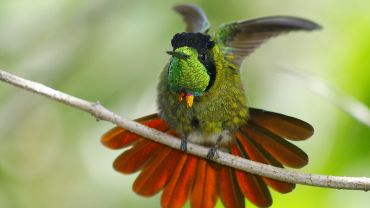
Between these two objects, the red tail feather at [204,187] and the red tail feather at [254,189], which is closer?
the red tail feather at [254,189]

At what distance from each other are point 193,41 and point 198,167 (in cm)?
95

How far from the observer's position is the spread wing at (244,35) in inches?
189

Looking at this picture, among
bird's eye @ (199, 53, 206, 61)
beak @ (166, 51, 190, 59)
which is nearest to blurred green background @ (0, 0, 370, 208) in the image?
bird's eye @ (199, 53, 206, 61)

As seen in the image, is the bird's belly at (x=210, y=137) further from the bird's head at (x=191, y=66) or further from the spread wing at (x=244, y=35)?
the spread wing at (x=244, y=35)

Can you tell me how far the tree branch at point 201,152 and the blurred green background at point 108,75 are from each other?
1.03 meters

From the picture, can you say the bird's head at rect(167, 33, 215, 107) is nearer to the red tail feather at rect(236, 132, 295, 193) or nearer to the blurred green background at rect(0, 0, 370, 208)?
the red tail feather at rect(236, 132, 295, 193)

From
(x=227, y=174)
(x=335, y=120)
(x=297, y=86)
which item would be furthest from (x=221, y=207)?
(x=297, y=86)

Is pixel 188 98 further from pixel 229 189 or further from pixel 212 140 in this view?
pixel 229 189

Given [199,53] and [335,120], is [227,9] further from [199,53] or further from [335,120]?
[199,53]

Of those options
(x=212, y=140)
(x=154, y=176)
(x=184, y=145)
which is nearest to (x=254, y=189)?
(x=212, y=140)

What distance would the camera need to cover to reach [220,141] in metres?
4.55

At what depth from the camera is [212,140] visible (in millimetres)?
4562

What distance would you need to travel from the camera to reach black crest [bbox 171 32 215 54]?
389 centimetres

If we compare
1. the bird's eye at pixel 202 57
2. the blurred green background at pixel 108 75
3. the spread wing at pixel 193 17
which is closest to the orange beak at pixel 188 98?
the bird's eye at pixel 202 57
